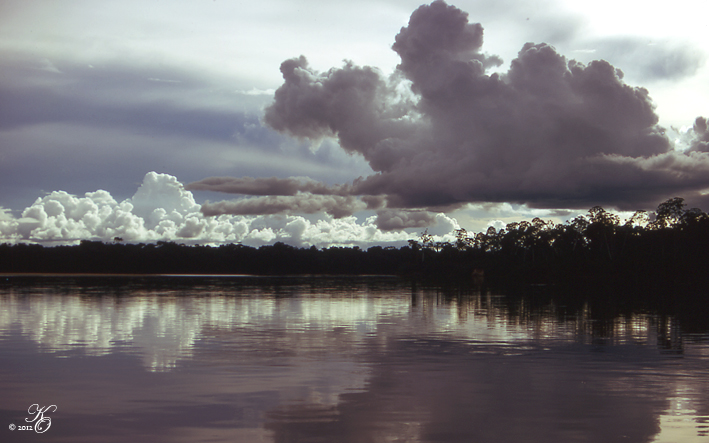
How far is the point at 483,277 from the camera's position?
187 meters

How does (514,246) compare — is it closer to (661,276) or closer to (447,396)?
(661,276)

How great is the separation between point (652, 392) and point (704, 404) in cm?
172

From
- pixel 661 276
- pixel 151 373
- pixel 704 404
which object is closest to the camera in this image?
pixel 704 404

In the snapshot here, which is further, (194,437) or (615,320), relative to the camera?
(615,320)

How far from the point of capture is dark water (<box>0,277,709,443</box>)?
15.3 meters

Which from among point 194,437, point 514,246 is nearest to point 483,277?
point 514,246

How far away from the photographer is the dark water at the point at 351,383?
50.3 feet
